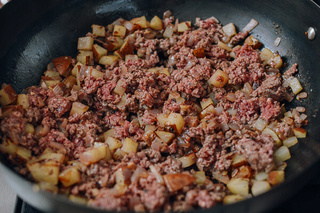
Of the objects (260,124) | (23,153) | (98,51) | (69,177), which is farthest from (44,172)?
(260,124)

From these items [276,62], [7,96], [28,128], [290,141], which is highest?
[7,96]

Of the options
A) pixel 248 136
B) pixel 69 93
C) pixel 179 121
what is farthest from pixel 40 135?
pixel 248 136

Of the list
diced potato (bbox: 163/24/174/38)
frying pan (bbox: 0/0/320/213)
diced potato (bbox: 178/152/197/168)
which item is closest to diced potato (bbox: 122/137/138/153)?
diced potato (bbox: 178/152/197/168)

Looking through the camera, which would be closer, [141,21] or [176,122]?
[176,122]

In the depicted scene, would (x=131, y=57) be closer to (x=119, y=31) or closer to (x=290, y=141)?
(x=119, y=31)

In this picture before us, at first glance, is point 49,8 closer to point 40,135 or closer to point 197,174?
point 40,135

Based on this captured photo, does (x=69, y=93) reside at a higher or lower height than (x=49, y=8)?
lower

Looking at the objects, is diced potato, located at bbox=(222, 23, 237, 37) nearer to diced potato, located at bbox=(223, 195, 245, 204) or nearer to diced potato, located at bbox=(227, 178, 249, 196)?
diced potato, located at bbox=(227, 178, 249, 196)
